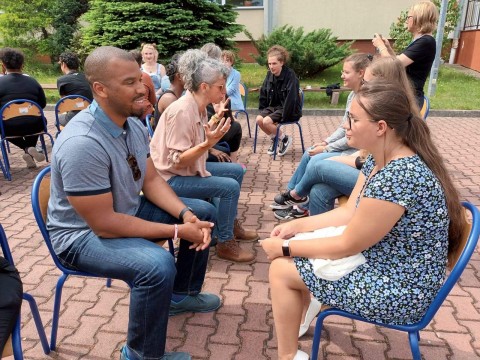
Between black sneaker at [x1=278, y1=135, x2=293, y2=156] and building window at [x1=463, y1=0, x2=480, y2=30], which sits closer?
black sneaker at [x1=278, y1=135, x2=293, y2=156]

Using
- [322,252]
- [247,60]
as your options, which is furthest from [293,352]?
[247,60]

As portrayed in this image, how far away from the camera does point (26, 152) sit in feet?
18.6

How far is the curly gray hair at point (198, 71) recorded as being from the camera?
9.59 ft

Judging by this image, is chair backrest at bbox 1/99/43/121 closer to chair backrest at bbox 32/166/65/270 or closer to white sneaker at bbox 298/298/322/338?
chair backrest at bbox 32/166/65/270

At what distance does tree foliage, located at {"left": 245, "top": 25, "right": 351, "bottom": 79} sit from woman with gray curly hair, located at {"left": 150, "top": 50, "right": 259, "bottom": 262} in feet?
29.9

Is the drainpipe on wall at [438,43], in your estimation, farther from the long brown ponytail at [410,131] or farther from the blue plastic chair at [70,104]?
the long brown ponytail at [410,131]

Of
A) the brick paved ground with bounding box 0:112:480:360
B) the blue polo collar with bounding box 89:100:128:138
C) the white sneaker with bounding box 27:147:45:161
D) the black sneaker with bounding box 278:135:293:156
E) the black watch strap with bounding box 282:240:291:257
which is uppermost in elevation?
the blue polo collar with bounding box 89:100:128:138

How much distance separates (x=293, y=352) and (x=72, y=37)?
17869mm

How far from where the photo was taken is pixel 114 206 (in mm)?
2098

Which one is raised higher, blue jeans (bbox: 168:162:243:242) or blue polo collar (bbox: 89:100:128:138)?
blue polo collar (bbox: 89:100:128:138)

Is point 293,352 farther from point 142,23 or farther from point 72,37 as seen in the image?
point 72,37

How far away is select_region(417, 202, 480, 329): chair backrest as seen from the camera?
1.55 metres

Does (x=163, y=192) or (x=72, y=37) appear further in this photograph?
(x=72, y=37)

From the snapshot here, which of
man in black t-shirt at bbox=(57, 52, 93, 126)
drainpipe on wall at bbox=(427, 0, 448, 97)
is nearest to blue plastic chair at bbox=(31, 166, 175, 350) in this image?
man in black t-shirt at bbox=(57, 52, 93, 126)
